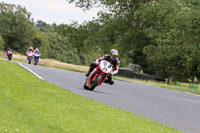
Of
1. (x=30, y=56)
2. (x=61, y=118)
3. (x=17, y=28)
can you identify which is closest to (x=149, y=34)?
(x=30, y=56)

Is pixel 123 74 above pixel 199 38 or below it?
below

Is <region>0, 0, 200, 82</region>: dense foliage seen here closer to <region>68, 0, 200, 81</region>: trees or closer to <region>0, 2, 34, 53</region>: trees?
<region>68, 0, 200, 81</region>: trees

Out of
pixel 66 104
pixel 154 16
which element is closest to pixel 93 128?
pixel 66 104

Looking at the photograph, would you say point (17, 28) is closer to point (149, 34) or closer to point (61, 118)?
point (149, 34)

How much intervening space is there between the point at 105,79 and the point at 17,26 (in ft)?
276

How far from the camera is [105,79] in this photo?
1592 cm

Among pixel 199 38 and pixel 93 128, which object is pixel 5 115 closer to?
pixel 93 128

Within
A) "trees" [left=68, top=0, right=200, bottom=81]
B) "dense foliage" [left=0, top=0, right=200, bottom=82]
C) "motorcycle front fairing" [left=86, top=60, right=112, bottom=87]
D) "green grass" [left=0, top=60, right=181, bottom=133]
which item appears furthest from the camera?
"trees" [left=68, top=0, right=200, bottom=81]

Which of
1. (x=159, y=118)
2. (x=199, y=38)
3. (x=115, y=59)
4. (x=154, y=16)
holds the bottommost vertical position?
(x=159, y=118)

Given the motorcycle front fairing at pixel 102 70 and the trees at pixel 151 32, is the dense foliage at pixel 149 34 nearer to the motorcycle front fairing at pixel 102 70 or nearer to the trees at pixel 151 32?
the trees at pixel 151 32

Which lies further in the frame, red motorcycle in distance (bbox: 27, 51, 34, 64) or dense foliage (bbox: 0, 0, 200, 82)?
red motorcycle in distance (bbox: 27, 51, 34, 64)

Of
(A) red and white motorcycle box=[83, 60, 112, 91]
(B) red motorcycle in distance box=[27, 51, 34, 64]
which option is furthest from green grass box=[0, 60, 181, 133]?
(B) red motorcycle in distance box=[27, 51, 34, 64]

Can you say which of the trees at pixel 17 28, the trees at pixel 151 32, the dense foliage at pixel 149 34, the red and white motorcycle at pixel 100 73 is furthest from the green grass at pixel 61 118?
the trees at pixel 17 28

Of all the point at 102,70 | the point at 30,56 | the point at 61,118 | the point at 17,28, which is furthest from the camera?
the point at 17,28
